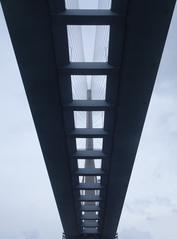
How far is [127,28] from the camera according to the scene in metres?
9.27

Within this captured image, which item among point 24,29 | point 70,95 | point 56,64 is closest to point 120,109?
point 70,95

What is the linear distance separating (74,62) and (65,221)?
Answer: 76.5ft

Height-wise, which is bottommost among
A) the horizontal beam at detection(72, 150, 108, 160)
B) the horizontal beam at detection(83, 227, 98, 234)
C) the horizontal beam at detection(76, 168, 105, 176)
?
the horizontal beam at detection(72, 150, 108, 160)

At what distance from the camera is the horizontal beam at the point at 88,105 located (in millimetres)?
13537

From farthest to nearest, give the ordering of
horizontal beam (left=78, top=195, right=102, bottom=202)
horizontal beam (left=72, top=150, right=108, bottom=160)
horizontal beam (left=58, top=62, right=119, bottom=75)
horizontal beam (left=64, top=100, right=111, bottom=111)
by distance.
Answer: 1. horizontal beam (left=78, top=195, right=102, bottom=202)
2. horizontal beam (left=72, top=150, right=108, bottom=160)
3. horizontal beam (left=64, top=100, right=111, bottom=111)
4. horizontal beam (left=58, top=62, right=119, bottom=75)

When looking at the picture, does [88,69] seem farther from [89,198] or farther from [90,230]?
[90,230]

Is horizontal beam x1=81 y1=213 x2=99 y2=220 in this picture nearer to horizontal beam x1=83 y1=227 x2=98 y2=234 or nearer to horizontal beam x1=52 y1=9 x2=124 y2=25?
horizontal beam x1=83 y1=227 x2=98 y2=234

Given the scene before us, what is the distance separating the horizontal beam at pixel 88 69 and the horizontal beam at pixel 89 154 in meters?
7.86

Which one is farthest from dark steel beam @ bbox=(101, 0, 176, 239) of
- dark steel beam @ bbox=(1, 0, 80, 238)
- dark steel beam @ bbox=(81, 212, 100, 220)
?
dark steel beam @ bbox=(81, 212, 100, 220)

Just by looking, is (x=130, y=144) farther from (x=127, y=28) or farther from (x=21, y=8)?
(x=21, y=8)

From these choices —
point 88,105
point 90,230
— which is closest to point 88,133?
point 88,105

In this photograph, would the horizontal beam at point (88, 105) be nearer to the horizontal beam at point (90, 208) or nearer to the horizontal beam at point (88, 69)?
the horizontal beam at point (88, 69)

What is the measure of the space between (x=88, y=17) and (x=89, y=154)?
33.8 feet

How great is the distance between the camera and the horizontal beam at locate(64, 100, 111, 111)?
13537 mm
